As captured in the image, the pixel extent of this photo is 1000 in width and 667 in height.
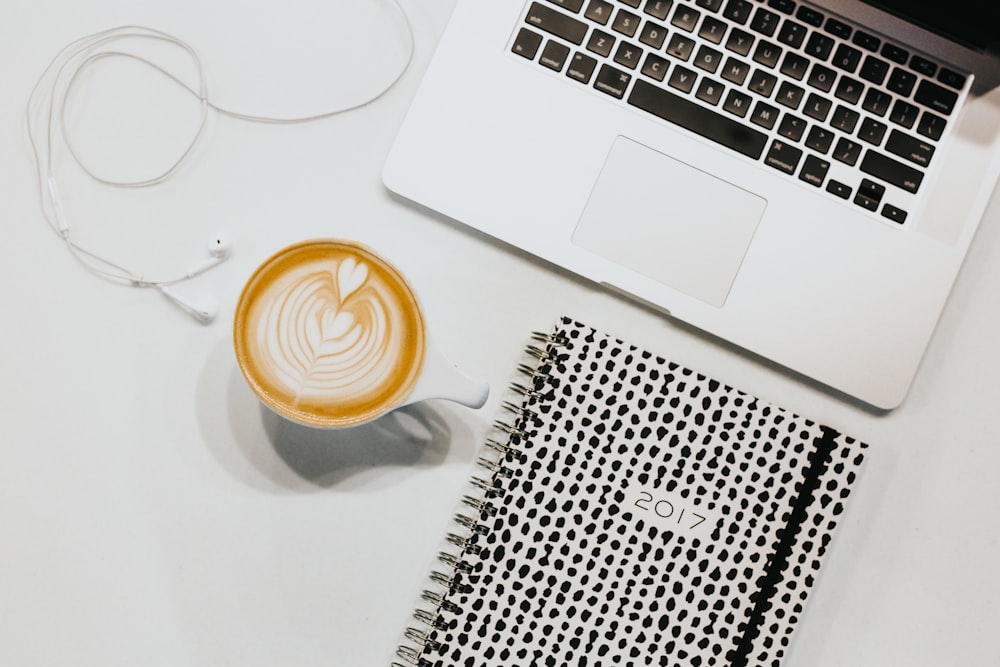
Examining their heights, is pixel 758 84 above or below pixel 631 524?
above

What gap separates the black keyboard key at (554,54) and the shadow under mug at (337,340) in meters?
0.22

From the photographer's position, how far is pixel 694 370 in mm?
671

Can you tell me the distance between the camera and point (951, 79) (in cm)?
65

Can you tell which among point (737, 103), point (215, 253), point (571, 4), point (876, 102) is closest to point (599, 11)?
point (571, 4)

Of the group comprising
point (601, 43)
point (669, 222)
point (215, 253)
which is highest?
point (601, 43)

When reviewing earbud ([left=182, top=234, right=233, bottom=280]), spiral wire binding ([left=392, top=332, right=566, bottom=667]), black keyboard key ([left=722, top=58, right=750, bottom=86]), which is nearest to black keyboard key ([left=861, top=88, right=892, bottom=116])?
black keyboard key ([left=722, top=58, right=750, bottom=86])

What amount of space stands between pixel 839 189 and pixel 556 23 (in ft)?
0.89

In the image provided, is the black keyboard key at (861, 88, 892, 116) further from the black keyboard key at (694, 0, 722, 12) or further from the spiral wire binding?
the spiral wire binding

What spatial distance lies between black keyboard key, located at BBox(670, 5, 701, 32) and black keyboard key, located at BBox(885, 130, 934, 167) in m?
0.19

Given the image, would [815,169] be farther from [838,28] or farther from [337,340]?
[337,340]

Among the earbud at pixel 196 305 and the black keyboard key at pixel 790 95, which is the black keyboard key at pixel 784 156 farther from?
the earbud at pixel 196 305

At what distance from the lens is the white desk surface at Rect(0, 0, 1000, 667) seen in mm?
645

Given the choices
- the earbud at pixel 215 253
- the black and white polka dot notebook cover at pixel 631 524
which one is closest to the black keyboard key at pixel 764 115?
the black and white polka dot notebook cover at pixel 631 524

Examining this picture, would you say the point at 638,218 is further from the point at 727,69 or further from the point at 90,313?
the point at 90,313
